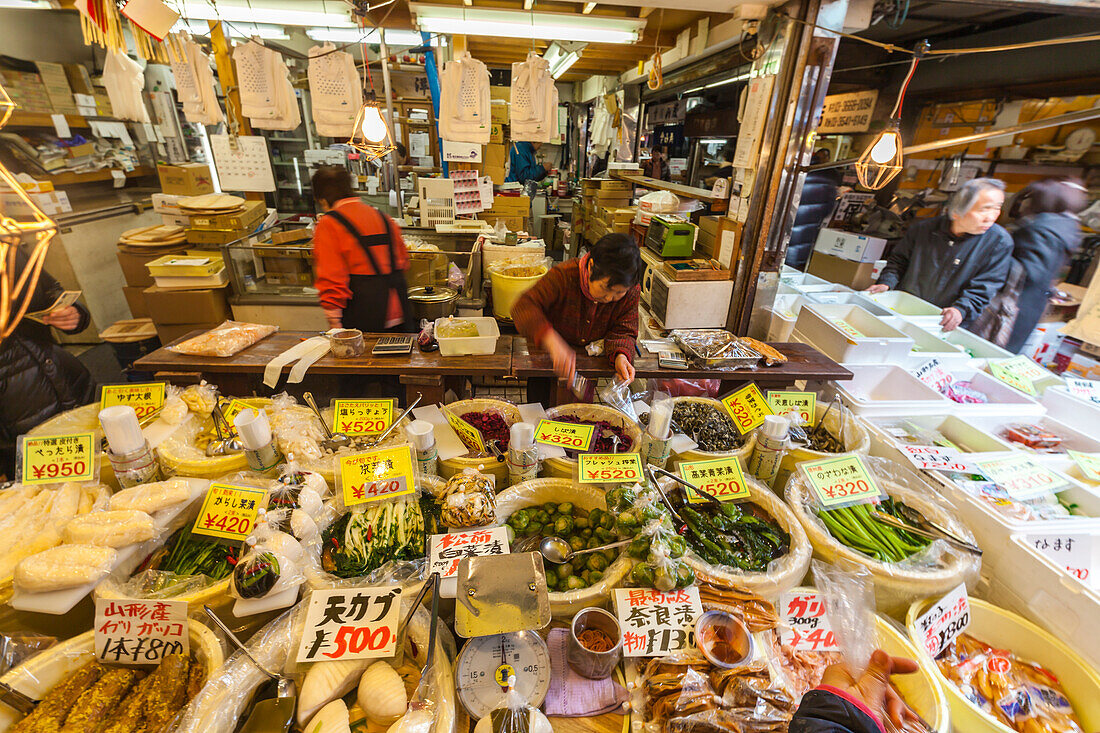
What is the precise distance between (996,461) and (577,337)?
2281mm

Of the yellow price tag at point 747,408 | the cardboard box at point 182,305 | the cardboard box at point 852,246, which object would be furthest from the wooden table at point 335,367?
the cardboard box at point 852,246

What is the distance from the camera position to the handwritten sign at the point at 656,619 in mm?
1434

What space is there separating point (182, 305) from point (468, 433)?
14.4 feet

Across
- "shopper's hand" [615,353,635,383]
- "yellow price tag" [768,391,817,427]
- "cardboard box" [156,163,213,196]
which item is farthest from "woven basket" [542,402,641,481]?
"cardboard box" [156,163,213,196]

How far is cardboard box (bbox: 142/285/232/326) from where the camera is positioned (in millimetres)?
4688

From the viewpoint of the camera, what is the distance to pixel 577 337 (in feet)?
10.2

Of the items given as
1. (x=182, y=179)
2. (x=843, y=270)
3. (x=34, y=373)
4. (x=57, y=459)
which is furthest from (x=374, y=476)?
→ (x=843, y=270)

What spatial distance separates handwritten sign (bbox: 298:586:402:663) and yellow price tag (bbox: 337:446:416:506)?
38cm

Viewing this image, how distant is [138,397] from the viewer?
84.6 inches

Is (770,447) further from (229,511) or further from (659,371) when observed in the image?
(229,511)

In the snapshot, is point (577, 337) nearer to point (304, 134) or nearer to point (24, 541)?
point (24, 541)

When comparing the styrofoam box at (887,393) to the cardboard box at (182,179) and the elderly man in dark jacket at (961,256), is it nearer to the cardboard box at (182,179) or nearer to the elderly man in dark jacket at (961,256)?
the elderly man in dark jacket at (961,256)

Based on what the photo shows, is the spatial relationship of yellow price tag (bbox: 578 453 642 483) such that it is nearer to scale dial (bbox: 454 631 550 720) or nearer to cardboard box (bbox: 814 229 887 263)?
scale dial (bbox: 454 631 550 720)

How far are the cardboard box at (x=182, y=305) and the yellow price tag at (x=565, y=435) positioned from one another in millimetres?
4442
